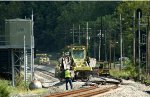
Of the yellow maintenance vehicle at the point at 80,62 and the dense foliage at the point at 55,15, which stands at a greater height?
the dense foliage at the point at 55,15

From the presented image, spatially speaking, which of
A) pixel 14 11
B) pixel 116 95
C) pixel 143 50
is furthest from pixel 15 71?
pixel 14 11

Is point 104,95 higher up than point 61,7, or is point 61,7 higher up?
point 61,7

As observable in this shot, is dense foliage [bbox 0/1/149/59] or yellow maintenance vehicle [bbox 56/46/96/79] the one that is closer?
yellow maintenance vehicle [bbox 56/46/96/79]

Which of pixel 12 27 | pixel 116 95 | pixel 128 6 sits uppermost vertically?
pixel 128 6

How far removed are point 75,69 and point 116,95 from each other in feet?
51.9

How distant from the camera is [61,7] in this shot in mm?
156375

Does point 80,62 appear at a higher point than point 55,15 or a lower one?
lower

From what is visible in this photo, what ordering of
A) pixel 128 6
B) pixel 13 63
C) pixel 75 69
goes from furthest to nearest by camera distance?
pixel 128 6 < pixel 13 63 < pixel 75 69

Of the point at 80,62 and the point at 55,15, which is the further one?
the point at 55,15

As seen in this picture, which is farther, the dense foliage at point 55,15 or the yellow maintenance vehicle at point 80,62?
the dense foliage at point 55,15

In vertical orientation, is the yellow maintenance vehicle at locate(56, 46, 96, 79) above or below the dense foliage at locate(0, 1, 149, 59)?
below

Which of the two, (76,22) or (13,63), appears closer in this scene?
(13,63)

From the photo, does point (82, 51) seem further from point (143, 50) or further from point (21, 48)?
point (143, 50)

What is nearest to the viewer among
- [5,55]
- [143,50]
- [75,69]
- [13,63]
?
[75,69]
